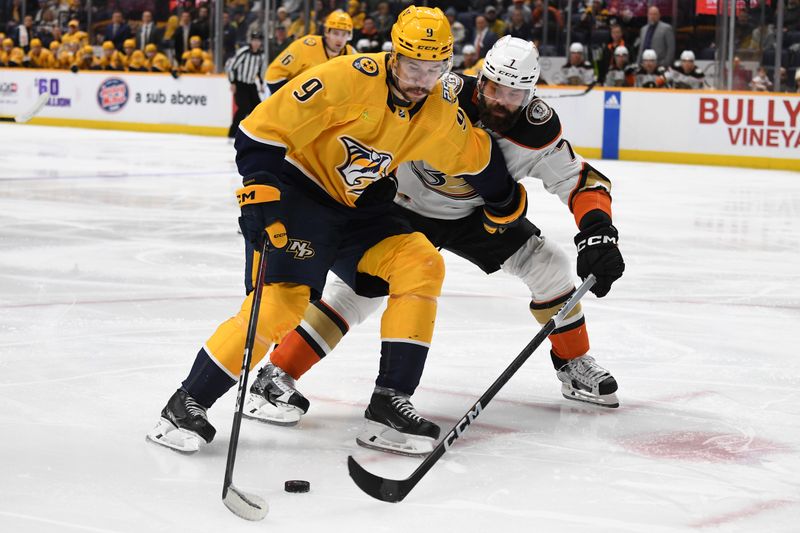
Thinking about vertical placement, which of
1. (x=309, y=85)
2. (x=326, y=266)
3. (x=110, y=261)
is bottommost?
(x=110, y=261)

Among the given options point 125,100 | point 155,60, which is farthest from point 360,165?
point 125,100

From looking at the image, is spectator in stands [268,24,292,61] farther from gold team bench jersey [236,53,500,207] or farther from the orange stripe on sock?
gold team bench jersey [236,53,500,207]

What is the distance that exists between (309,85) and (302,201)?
31 centimetres

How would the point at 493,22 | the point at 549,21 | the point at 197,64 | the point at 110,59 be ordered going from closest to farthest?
the point at 549,21 < the point at 493,22 < the point at 197,64 < the point at 110,59

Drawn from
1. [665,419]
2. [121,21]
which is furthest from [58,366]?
[121,21]

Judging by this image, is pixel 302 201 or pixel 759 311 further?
pixel 759 311

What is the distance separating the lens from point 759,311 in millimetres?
4609

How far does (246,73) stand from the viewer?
12898 mm

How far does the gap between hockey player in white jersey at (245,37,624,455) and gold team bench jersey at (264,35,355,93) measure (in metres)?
3.53

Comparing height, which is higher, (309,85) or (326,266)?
A: (309,85)

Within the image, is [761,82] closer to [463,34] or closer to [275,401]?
[463,34]

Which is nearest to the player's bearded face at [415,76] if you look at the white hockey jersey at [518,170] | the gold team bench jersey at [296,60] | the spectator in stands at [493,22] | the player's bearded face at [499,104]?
the player's bearded face at [499,104]

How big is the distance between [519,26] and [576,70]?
92 centimetres

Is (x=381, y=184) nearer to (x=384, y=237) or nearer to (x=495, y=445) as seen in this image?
(x=384, y=237)
